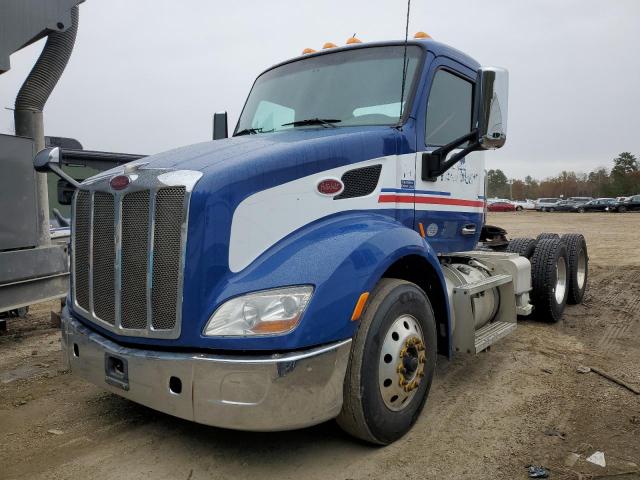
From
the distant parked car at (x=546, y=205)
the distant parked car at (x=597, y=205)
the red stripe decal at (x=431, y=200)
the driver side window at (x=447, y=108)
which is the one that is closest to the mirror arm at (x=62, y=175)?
the red stripe decal at (x=431, y=200)

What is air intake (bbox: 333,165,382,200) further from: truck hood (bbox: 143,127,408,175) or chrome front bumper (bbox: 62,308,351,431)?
chrome front bumper (bbox: 62,308,351,431)

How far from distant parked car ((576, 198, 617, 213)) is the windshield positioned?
4678 cm

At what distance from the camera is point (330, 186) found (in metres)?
3.11

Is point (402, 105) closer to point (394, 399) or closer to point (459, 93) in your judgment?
point (459, 93)

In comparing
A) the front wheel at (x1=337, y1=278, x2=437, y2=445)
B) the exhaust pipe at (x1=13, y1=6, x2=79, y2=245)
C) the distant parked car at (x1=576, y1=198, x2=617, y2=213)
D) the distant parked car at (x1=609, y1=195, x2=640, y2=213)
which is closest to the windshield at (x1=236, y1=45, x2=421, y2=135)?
the front wheel at (x1=337, y1=278, x2=437, y2=445)

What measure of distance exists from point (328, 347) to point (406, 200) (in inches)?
55.8

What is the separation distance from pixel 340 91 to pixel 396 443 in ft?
8.15

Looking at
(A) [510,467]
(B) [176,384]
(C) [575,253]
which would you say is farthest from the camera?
(C) [575,253]

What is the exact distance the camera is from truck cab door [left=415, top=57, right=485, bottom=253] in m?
3.85

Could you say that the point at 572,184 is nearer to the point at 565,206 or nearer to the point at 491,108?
the point at 565,206

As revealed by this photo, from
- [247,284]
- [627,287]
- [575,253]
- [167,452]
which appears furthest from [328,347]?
[627,287]

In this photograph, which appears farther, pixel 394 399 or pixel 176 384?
pixel 394 399

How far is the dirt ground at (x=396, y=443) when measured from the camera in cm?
285

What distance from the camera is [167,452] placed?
304cm
